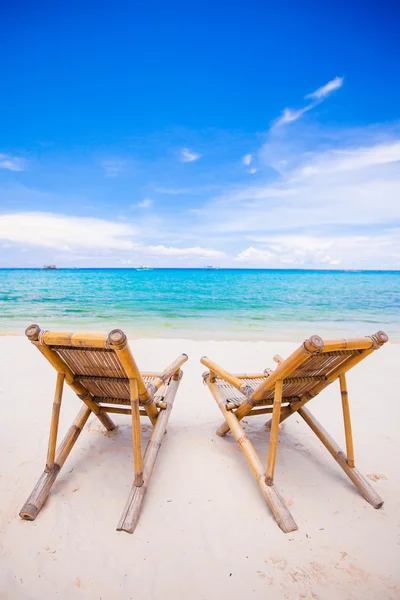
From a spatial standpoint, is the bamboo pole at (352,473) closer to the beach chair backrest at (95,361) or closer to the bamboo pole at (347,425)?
the bamboo pole at (347,425)

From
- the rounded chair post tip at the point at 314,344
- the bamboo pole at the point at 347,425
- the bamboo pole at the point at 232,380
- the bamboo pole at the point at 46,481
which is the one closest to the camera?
the rounded chair post tip at the point at 314,344

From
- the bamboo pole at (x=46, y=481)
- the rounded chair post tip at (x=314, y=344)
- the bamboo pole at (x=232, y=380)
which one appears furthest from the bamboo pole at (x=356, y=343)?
the bamboo pole at (x=46, y=481)

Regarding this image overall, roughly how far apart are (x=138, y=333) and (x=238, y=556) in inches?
320

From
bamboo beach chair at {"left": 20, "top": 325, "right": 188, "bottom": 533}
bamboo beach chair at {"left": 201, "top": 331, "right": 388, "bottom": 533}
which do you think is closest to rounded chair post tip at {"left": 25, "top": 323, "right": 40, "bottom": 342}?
bamboo beach chair at {"left": 20, "top": 325, "right": 188, "bottom": 533}

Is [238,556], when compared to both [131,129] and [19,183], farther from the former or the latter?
[19,183]

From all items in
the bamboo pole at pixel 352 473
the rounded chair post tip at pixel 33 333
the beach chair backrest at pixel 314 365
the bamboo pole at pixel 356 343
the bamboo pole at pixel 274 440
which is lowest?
the bamboo pole at pixel 352 473

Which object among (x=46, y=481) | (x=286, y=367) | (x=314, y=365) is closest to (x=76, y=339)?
(x=46, y=481)

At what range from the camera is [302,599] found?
1.65 meters

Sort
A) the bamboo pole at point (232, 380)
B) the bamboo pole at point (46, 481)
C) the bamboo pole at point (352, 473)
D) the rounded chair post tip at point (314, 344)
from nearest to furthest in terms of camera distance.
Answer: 1. the rounded chair post tip at point (314, 344)
2. the bamboo pole at point (46, 481)
3. the bamboo pole at point (352, 473)
4. the bamboo pole at point (232, 380)

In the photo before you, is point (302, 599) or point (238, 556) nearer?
point (302, 599)

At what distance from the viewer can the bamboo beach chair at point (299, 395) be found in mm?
2088

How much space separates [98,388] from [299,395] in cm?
182

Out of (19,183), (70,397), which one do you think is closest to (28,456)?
(70,397)

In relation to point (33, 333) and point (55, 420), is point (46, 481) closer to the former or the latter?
point (55, 420)
